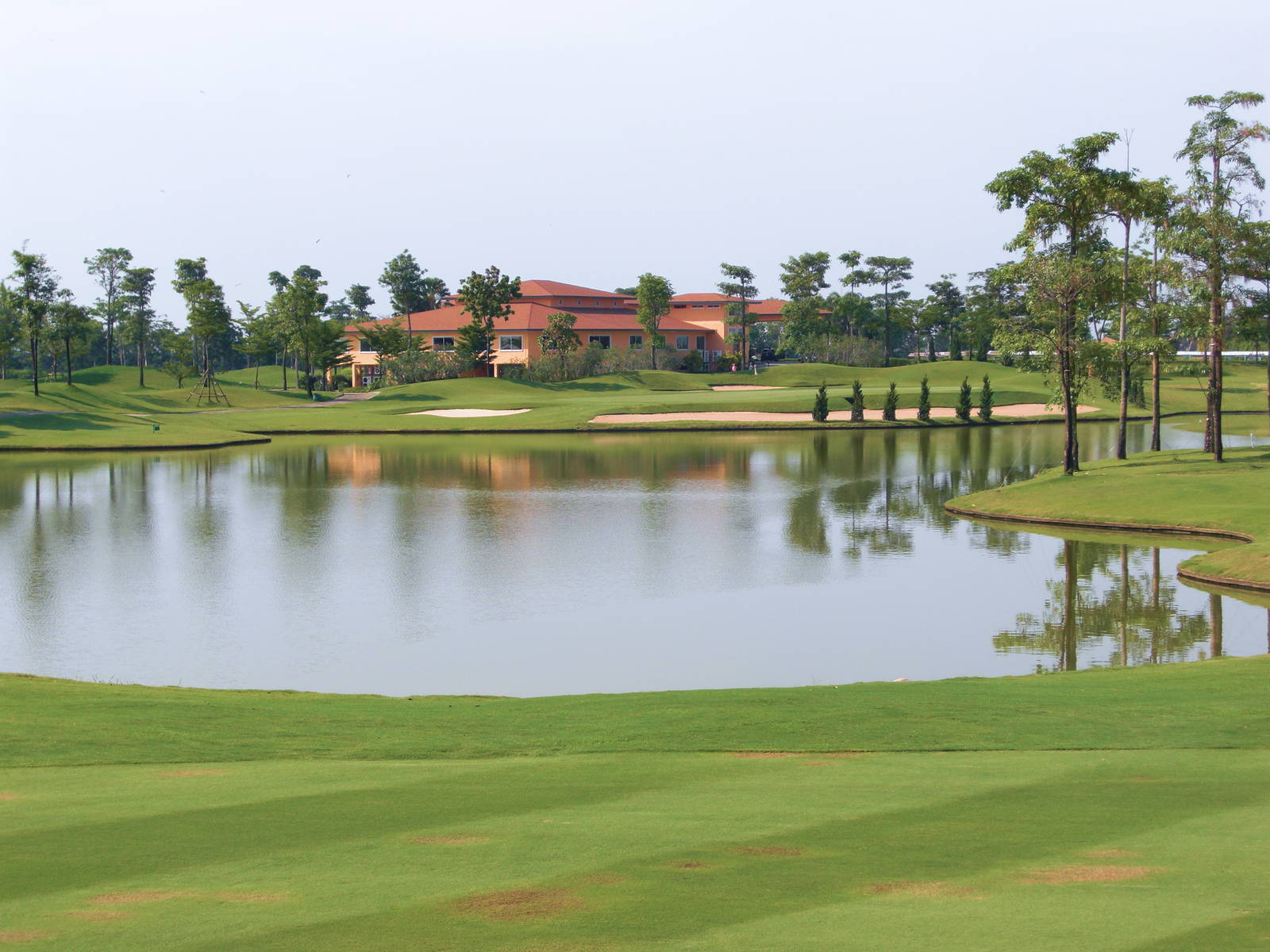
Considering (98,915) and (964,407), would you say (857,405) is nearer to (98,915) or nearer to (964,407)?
(964,407)

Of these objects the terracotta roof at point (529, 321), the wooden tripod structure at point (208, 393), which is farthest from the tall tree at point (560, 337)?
the wooden tripod structure at point (208, 393)

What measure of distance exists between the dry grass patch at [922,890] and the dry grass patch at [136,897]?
4419mm

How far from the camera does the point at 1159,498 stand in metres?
37.0

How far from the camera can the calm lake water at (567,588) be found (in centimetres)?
2091

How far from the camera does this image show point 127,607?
84.0 feet

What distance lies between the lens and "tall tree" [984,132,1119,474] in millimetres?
41406

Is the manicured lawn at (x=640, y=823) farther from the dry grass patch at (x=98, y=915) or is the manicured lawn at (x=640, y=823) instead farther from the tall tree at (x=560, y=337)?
the tall tree at (x=560, y=337)

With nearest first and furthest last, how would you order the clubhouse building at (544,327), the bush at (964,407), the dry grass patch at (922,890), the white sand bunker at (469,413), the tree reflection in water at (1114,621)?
the dry grass patch at (922,890)
the tree reflection in water at (1114,621)
the bush at (964,407)
the white sand bunker at (469,413)
the clubhouse building at (544,327)

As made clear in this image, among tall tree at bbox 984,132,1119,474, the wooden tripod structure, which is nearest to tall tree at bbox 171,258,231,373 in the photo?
the wooden tripod structure

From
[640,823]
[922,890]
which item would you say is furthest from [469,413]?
[922,890]

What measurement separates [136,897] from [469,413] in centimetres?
8665

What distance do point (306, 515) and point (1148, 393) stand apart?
75107 mm

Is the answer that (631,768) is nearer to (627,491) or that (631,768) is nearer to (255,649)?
(255,649)

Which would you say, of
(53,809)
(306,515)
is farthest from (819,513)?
(53,809)
